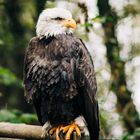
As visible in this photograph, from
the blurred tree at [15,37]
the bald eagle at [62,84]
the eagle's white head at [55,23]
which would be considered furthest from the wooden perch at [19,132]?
the blurred tree at [15,37]

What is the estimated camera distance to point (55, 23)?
24.3 feet

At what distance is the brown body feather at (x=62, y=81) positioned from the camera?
6875 millimetres

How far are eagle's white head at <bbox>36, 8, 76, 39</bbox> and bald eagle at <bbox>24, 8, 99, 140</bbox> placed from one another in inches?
2.3

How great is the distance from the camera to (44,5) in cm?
1062

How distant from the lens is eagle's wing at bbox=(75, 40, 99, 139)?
22.8ft

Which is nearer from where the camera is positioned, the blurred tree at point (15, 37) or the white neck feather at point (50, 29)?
the white neck feather at point (50, 29)

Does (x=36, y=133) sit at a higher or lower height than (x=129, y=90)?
higher

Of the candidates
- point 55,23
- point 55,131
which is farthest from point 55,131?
point 55,23

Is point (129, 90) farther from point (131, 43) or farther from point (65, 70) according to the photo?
point (65, 70)

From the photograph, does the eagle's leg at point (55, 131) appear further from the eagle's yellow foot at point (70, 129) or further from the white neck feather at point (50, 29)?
the white neck feather at point (50, 29)

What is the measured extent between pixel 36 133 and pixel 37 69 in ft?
2.70

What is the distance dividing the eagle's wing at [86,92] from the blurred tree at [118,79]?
3251 millimetres

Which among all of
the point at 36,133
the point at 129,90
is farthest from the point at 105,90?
the point at 36,133

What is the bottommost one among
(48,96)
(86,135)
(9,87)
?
(9,87)
